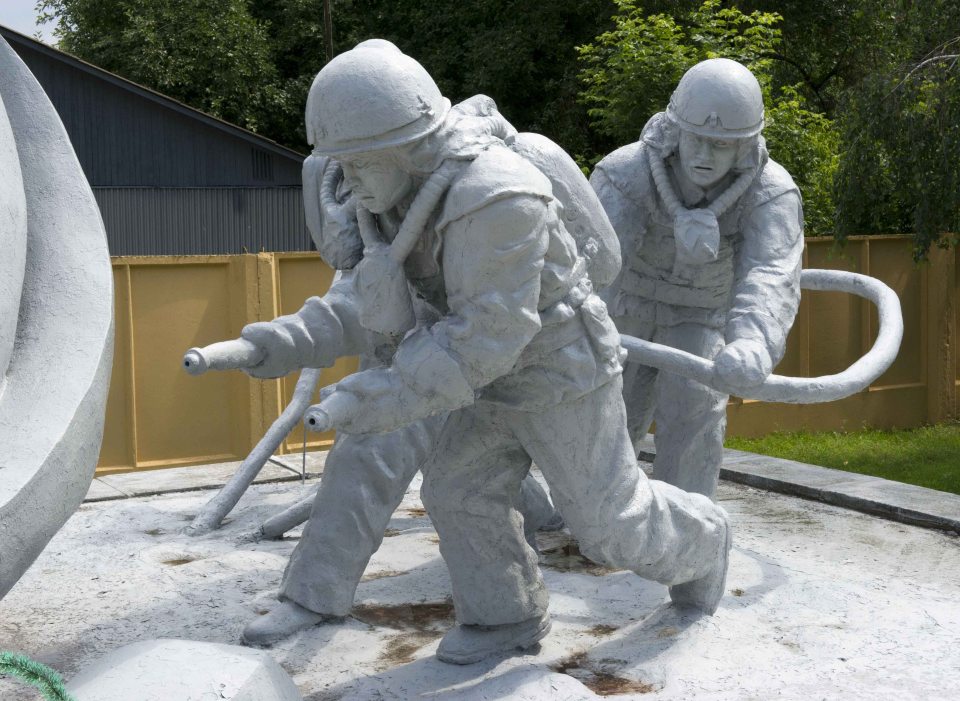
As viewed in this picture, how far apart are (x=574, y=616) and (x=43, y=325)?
1950mm

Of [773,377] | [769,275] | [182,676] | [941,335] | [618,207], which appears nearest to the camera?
[182,676]

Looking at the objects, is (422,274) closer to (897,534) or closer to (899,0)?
(897,534)

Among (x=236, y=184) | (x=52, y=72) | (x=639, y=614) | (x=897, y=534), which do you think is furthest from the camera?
(x=236, y=184)

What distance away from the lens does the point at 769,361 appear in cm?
364

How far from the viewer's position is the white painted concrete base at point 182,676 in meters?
2.55

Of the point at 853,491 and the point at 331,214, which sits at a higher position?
the point at 331,214

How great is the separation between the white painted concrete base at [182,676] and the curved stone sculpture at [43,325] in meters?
0.31

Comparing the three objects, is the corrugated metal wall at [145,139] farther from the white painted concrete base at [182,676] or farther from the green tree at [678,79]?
the white painted concrete base at [182,676]

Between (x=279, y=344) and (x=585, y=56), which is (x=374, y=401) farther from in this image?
(x=585, y=56)

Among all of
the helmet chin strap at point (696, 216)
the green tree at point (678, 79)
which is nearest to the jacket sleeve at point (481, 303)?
the helmet chin strap at point (696, 216)

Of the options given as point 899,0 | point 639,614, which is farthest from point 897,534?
point 899,0

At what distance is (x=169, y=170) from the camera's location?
52.9 feet

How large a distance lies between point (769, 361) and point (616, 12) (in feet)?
46.3

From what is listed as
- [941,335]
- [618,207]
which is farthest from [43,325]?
[941,335]
